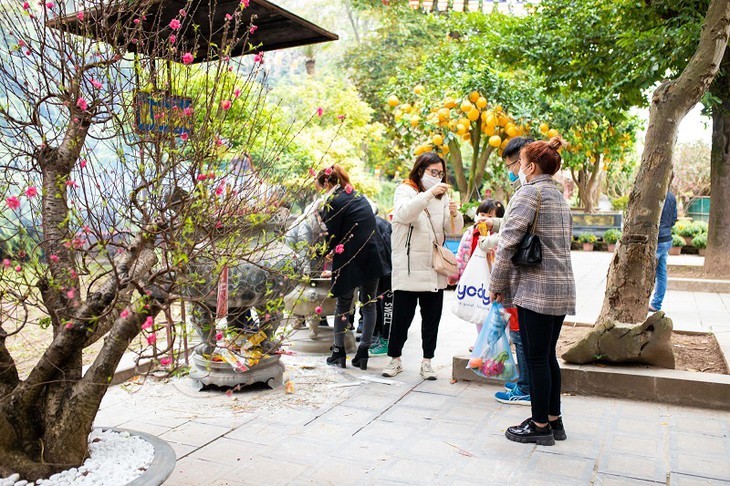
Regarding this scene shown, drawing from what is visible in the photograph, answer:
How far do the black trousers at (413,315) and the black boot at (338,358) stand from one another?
0.48 metres

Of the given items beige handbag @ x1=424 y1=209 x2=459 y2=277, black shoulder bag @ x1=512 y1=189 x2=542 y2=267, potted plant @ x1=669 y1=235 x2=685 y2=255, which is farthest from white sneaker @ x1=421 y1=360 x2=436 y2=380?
potted plant @ x1=669 y1=235 x2=685 y2=255

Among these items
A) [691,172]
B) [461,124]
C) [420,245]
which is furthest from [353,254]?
[691,172]

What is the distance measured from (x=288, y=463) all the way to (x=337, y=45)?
144 ft

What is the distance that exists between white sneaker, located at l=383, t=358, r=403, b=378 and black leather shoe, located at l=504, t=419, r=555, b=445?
5.09 ft

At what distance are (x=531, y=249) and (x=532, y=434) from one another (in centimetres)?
109

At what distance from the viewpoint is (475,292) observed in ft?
17.4

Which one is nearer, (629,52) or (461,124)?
(629,52)

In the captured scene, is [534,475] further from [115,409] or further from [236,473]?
[115,409]

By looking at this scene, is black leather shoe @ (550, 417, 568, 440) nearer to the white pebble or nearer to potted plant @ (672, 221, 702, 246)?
the white pebble

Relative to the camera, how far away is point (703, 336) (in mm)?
6723

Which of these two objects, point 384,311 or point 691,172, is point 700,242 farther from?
point 384,311

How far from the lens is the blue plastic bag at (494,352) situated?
4.84m

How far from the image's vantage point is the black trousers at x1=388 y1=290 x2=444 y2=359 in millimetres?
5297

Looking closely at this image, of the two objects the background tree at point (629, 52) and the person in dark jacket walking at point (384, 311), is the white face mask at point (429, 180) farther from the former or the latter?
the background tree at point (629, 52)
